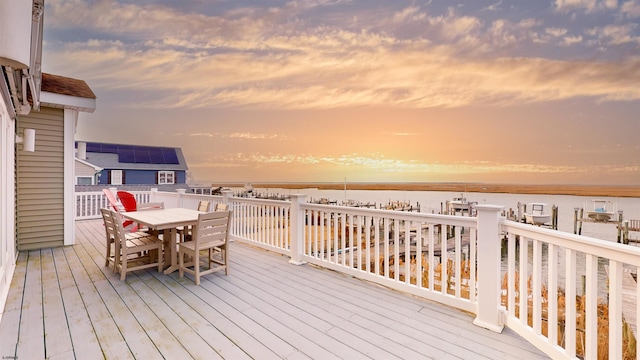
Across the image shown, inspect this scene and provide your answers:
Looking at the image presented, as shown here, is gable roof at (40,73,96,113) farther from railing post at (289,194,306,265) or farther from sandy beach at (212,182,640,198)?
sandy beach at (212,182,640,198)

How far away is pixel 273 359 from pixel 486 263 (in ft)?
6.37

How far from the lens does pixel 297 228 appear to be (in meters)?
4.45

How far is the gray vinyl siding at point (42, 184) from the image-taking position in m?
5.11

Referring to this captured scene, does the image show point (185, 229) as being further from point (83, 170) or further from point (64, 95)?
point (83, 170)

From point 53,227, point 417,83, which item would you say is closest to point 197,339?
point 53,227

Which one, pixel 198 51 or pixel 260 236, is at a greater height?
pixel 198 51

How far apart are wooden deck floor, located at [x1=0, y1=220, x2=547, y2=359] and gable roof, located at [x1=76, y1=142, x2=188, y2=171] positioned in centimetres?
1862

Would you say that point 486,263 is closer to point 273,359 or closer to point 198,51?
point 273,359

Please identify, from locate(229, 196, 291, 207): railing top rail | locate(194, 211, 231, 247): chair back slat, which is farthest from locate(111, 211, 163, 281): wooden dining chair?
locate(229, 196, 291, 207): railing top rail

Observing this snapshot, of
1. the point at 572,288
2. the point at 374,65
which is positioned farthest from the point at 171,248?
the point at 374,65

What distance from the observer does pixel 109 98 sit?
37.9 feet

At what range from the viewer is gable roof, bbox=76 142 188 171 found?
19.2 metres

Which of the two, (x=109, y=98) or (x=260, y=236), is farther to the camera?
(x=109, y=98)

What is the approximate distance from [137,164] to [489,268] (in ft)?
74.9
